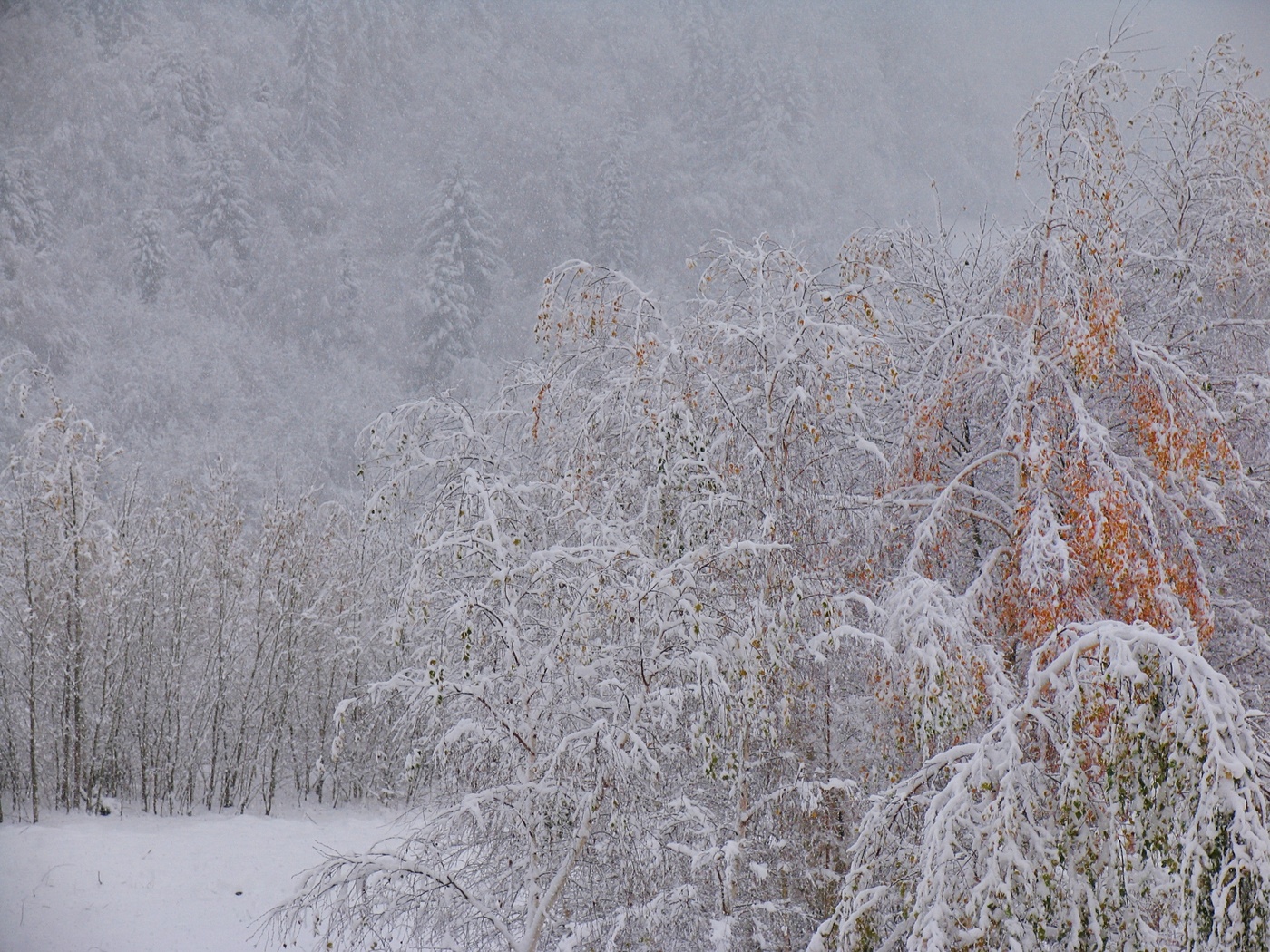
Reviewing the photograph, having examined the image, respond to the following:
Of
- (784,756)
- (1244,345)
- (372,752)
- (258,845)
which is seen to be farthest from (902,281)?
(372,752)

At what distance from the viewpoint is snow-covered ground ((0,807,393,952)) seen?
9828mm

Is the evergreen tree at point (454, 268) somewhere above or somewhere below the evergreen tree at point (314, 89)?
below

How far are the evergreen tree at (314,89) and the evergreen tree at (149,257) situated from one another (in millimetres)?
14559

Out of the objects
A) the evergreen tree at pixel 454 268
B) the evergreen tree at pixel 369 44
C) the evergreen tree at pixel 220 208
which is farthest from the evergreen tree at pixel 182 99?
the evergreen tree at pixel 454 268

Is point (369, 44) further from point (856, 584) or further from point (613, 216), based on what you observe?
point (856, 584)

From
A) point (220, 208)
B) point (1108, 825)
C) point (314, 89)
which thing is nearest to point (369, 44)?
point (314, 89)

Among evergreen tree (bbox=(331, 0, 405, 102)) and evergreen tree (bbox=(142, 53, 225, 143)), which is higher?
evergreen tree (bbox=(331, 0, 405, 102))

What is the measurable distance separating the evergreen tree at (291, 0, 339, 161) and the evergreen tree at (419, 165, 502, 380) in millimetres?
12889

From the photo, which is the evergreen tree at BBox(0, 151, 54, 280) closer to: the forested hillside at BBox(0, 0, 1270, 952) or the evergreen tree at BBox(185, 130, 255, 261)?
the evergreen tree at BBox(185, 130, 255, 261)

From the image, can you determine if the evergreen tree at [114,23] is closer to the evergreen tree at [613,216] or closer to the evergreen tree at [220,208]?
the evergreen tree at [220,208]

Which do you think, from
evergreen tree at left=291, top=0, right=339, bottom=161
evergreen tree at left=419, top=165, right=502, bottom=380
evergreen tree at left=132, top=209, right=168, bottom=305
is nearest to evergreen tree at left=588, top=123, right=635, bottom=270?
evergreen tree at left=419, top=165, right=502, bottom=380

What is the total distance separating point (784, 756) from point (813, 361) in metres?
2.64

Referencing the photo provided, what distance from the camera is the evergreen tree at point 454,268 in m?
48.6

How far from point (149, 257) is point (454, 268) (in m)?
16.2
